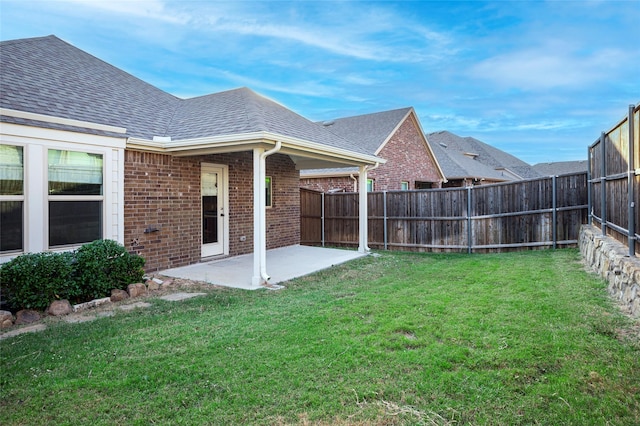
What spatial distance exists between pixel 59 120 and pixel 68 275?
2573mm

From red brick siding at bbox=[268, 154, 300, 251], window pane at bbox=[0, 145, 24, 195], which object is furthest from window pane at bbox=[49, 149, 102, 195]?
red brick siding at bbox=[268, 154, 300, 251]

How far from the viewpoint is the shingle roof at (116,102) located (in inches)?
279

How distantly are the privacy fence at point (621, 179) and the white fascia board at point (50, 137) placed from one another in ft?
26.5

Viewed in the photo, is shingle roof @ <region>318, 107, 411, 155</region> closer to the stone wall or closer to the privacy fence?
the privacy fence

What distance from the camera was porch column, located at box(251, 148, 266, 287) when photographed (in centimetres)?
744

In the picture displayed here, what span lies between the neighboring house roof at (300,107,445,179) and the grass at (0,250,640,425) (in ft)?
38.6

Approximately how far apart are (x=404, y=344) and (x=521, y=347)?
3.61 ft

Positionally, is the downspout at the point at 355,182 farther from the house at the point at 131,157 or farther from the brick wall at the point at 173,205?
the brick wall at the point at 173,205

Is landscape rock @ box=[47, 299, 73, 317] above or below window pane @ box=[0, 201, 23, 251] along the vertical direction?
below

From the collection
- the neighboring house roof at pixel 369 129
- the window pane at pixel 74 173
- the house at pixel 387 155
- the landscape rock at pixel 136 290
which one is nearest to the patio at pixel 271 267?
the landscape rock at pixel 136 290

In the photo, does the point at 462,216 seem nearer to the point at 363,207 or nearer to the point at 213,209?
the point at 363,207

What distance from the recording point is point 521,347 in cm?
387

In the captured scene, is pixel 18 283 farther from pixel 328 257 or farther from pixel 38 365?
pixel 328 257

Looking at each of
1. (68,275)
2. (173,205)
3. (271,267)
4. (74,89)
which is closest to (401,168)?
(271,267)
